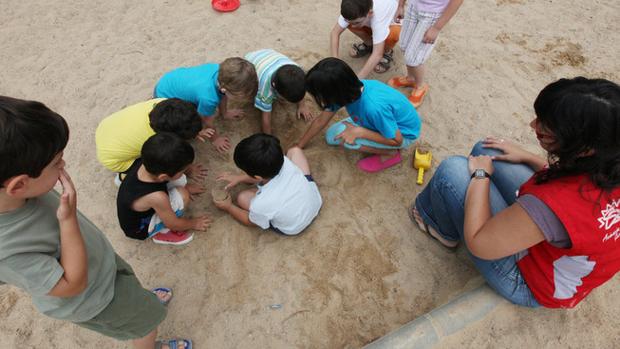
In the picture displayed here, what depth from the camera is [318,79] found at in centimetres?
221

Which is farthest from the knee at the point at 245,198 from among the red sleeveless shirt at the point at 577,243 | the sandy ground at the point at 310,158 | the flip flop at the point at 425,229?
the red sleeveless shirt at the point at 577,243

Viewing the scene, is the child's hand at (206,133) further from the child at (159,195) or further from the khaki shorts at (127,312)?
the khaki shorts at (127,312)

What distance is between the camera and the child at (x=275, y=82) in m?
2.45

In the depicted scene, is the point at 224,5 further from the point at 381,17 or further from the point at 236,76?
the point at 236,76

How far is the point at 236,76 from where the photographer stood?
2428 millimetres

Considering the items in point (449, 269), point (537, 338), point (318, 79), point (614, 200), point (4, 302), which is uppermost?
point (614, 200)

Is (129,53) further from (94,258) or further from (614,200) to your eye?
(614,200)

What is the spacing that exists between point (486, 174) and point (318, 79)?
108cm

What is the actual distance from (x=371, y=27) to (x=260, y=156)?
1.82m

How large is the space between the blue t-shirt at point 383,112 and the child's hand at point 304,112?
516mm

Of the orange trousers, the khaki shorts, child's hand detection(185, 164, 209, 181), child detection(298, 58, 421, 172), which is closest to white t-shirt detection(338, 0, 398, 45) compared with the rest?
the orange trousers

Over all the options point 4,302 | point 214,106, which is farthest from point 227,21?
point 4,302

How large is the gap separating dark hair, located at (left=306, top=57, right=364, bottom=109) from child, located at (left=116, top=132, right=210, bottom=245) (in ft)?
2.74

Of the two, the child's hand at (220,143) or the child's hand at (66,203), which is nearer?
the child's hand at (66,203)
